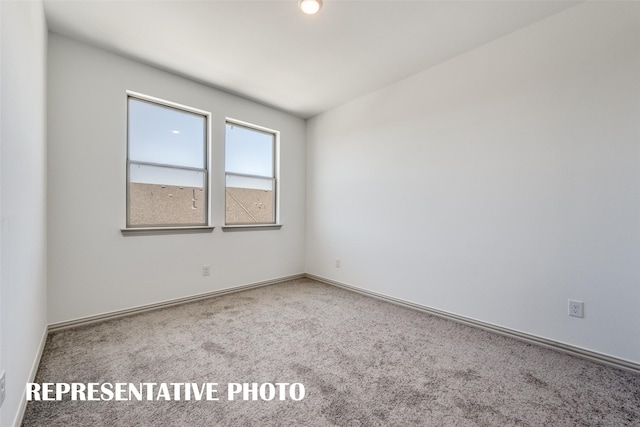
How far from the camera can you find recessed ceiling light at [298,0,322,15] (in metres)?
1.95

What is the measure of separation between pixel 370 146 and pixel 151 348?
3.16m

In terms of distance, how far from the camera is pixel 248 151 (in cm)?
383

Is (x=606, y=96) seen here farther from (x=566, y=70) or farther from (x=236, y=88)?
(x=236, y=88)

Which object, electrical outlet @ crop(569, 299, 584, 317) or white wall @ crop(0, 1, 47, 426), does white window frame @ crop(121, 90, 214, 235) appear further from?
electrical outlet @ crop(569, 299, 584, 317)

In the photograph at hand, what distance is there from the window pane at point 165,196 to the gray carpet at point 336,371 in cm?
Answer: 106

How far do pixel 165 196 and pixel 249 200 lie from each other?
1106 mm

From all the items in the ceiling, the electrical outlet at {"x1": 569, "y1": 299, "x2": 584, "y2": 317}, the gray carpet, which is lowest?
the gray carpet

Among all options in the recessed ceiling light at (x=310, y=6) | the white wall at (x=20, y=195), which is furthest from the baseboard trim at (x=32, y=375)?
the recessed ceiling light at (x=310, y=6)

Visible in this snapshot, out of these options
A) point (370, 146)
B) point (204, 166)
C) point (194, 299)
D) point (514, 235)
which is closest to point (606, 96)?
point (514, 235)

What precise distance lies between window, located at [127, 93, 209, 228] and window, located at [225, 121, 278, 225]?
0.35m

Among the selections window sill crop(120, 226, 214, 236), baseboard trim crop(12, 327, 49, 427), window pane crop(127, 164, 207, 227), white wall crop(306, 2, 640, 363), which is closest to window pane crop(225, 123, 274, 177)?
window pane crop(127, 164, 207, 227)

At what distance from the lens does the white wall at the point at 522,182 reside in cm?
188

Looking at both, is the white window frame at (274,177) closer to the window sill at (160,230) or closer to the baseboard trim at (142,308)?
the window sill at (160,230)

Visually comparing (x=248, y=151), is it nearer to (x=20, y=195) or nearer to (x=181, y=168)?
(x=181, y=168)
